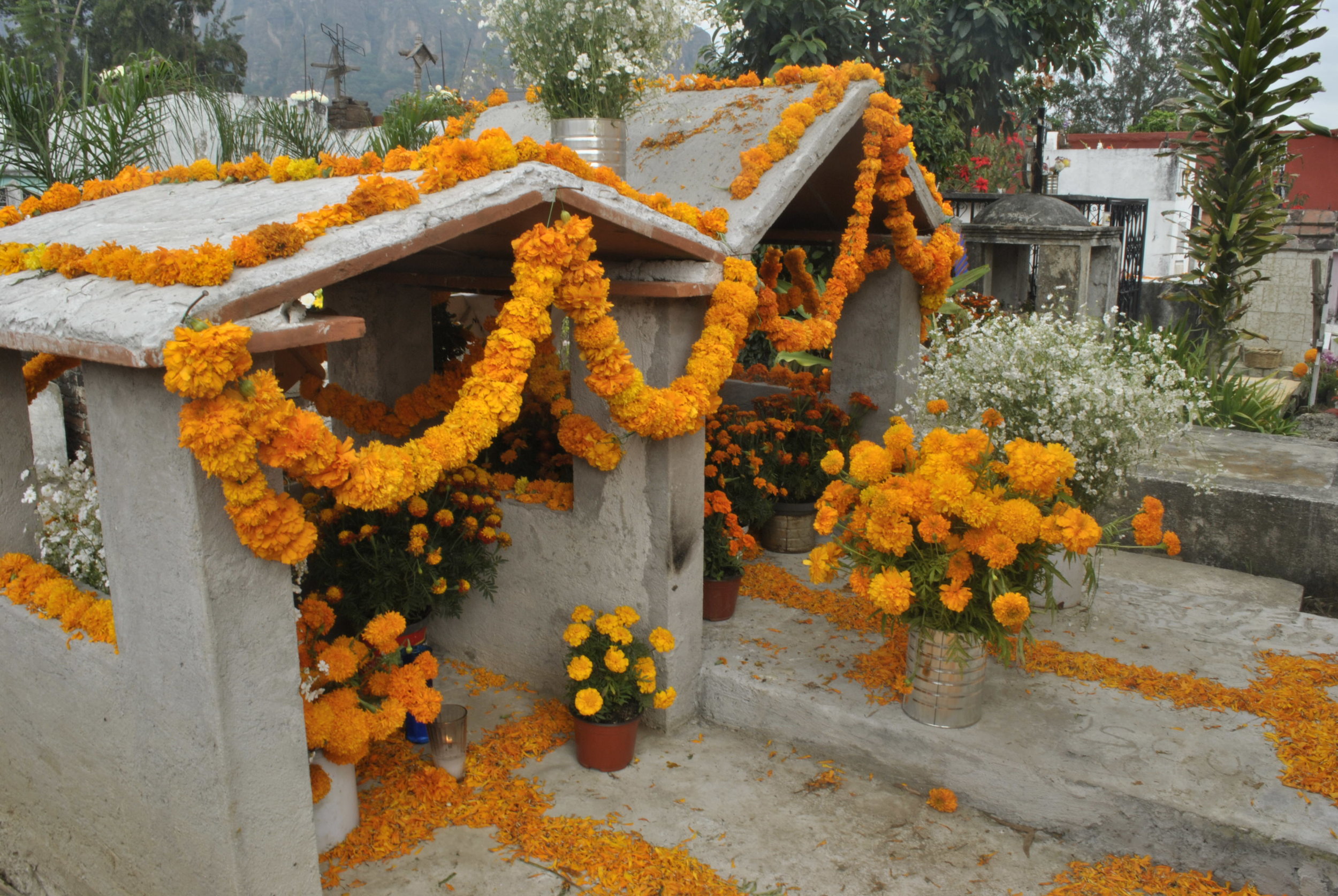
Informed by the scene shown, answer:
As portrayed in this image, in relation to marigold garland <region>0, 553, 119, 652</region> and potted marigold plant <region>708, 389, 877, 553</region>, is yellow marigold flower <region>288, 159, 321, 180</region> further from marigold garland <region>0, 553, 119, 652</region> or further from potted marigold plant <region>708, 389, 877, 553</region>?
potted marigold plant <region>708, 389, 877, 553</region>

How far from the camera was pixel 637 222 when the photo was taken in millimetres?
3465

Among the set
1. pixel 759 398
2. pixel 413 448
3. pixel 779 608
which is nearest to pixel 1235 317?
pixel 759 398

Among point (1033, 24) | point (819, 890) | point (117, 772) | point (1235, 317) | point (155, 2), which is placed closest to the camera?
point (117, 772)

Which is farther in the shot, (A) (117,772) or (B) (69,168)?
(B) (69,168)

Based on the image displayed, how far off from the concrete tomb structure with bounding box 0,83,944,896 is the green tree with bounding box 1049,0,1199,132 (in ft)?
96.2

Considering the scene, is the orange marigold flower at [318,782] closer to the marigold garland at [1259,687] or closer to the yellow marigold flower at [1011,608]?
the marigold garland at [1259,687]

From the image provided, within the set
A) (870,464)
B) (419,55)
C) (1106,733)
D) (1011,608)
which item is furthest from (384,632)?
(419,55)

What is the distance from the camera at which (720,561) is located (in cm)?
479

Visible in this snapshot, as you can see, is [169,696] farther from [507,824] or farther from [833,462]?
[833,462]

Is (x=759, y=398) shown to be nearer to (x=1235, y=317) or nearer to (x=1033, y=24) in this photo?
(x=1235, y=317)

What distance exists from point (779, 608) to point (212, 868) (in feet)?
9.75

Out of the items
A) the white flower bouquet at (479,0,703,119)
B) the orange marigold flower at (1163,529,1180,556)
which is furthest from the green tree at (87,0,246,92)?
the orange marigold flower at (1163,529,1180,556)

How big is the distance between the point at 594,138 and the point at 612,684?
2398 mm

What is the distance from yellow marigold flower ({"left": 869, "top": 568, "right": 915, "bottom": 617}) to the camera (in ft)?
11.4
